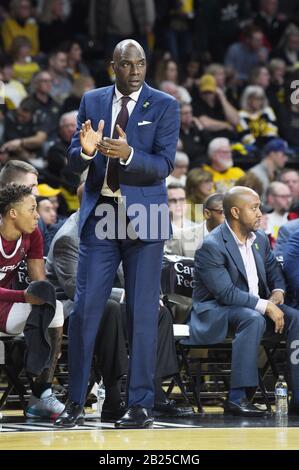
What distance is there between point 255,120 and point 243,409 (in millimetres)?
7575

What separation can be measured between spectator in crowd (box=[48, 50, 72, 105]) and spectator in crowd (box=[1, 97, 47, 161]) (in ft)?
3.63

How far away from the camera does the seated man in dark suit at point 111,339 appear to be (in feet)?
21.4

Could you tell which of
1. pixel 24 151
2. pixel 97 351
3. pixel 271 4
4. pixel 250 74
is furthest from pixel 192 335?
pixel 271 4

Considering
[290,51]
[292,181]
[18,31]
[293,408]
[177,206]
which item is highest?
[290,51]

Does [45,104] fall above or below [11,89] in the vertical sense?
below

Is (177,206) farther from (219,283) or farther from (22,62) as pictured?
(22,62)

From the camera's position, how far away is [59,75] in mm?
13250

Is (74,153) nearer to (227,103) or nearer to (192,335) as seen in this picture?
(192,335)

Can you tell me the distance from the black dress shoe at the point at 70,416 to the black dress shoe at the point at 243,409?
1.26 m

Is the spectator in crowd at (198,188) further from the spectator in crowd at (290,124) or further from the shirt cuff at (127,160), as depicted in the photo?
the spectator in crowd at (290,124)

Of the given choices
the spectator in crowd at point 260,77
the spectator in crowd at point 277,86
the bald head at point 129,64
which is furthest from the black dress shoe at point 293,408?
the spectator in crowd at point 260,77

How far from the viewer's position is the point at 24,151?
446 inches

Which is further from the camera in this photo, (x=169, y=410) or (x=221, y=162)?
(x=221, y=162)

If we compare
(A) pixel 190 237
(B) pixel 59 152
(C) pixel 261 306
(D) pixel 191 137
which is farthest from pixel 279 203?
(C) pixel 261 306
